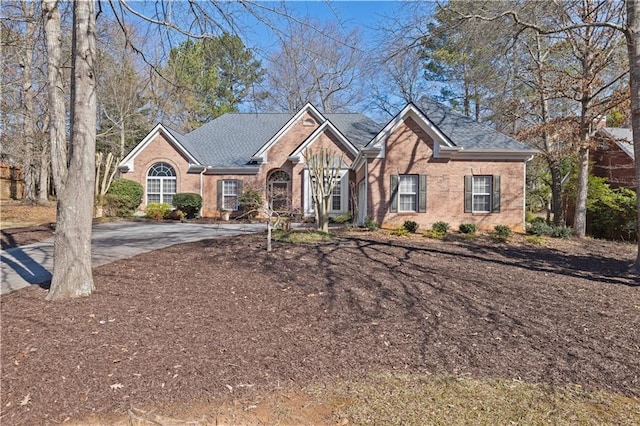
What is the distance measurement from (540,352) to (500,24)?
8.13 m

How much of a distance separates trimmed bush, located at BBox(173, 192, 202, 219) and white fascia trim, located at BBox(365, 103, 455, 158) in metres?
9.58

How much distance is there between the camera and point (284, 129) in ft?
65.7

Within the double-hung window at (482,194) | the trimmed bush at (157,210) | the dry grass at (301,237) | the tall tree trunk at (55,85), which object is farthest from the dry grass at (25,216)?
the double-hung window at (482,194)

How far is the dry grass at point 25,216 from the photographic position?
14.9 metres

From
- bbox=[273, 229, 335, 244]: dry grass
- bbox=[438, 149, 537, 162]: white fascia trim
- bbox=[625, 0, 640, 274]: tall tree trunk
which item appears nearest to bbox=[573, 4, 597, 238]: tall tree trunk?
bbox=[438, 149, 537, 162]: white fascia trim

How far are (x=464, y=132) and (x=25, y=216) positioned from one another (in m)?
19.1

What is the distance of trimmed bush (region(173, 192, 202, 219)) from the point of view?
1900 cm

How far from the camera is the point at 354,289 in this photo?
5.79 metres

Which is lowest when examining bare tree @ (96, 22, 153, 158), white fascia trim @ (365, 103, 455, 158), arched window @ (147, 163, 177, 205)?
arched window @ (147, 163, 177, 205)

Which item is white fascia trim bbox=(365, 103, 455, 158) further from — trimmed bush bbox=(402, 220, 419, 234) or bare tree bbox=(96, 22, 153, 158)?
bare tree bbox=(96, 22, 153, 158)

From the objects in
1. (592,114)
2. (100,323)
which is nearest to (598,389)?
(100,323)

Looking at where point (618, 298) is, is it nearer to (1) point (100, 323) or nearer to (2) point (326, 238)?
(2) point (326, 238)

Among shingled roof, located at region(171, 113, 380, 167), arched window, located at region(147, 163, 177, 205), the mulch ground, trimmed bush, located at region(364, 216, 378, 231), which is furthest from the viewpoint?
shingled roof, located at region(171, 113, 380, 167)

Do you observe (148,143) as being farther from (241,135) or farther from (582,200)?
(582,200)
